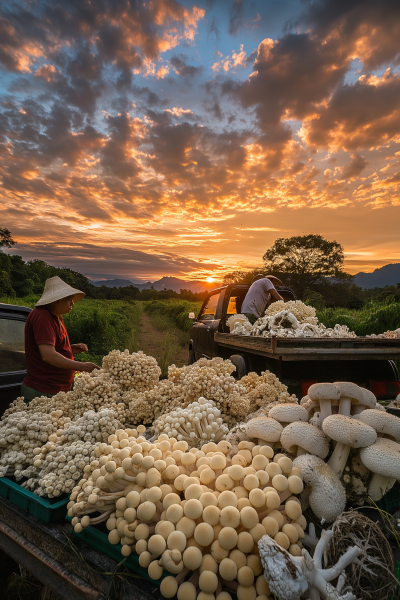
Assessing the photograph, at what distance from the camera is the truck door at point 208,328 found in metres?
5.68

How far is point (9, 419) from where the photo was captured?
147 centimetres

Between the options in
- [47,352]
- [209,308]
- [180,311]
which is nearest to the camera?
[47,352]

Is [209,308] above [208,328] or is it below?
above

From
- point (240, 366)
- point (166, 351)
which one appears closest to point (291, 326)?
point (240, 366)

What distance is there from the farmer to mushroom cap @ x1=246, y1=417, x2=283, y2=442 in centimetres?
167

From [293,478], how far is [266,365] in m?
2.29

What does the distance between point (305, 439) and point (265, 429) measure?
163 millimetres

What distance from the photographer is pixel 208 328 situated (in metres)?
5.90

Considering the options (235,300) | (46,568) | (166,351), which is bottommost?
(166,351)

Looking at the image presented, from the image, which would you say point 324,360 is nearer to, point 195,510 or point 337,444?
point 337,444

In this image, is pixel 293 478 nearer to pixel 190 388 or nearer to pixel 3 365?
pixel 190 388

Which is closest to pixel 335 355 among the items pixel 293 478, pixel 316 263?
pixel 293 478

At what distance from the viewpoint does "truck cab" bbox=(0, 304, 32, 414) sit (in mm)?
3227

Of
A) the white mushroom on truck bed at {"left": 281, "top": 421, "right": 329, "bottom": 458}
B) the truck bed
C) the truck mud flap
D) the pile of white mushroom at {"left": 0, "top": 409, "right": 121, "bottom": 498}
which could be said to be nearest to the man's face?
the pile of white mushroom at {"left": 0, "top": 409, "right": 121, "bottom": 498}
